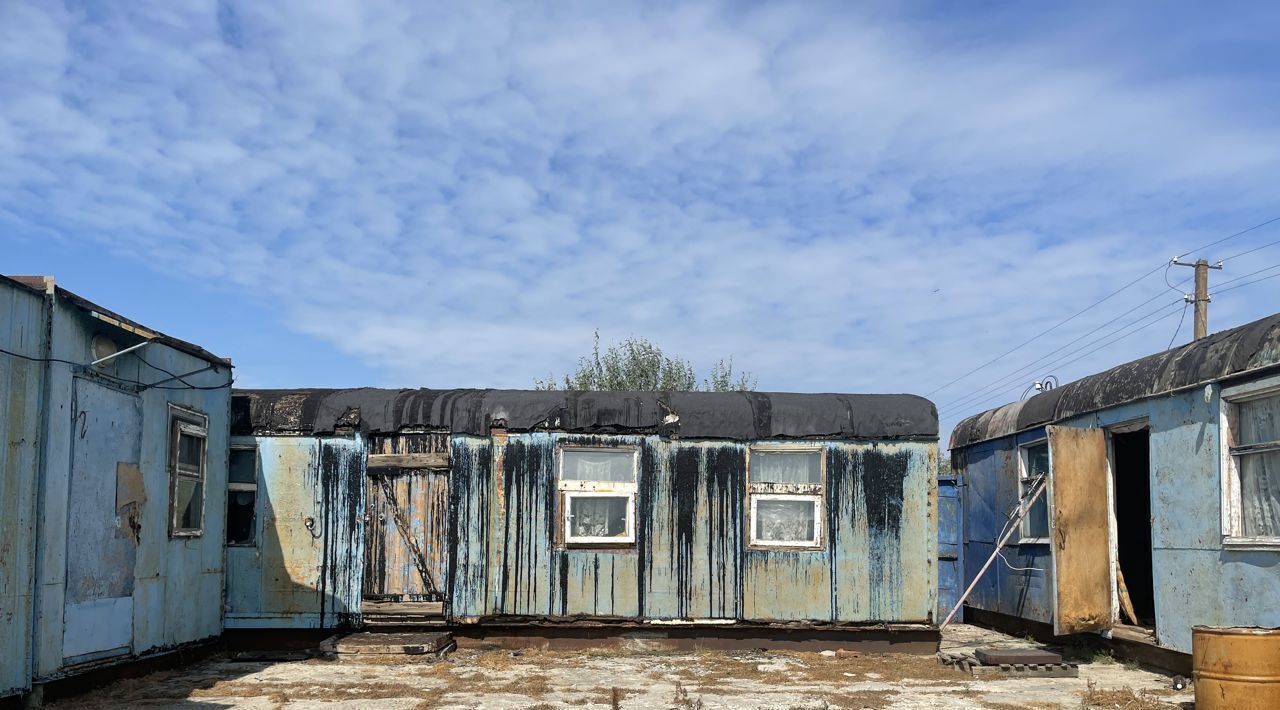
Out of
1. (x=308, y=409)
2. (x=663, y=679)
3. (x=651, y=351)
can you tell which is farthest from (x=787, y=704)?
(x=651, y=351)

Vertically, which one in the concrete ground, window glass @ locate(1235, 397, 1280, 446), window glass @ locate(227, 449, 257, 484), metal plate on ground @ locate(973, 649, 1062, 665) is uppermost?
A: window glass @ locate(1235, 397, 1280, 446)

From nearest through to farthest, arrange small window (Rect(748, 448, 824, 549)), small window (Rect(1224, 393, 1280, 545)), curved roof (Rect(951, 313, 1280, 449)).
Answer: small window (Rect(1224, 393, 1280, 545))
curved roof (Rect(951, 313, 1280, 449))
small window (Rect(748, 448, 824, 549))

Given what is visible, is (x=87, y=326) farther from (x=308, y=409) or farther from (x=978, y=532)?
(x=978, y=532)

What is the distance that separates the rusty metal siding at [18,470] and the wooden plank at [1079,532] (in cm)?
946

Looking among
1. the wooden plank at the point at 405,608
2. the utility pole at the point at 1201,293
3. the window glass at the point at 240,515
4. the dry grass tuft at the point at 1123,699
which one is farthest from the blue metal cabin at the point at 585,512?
the utility pole at the point at 1201,293

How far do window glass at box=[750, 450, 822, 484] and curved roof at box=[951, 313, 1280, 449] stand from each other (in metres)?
2.95

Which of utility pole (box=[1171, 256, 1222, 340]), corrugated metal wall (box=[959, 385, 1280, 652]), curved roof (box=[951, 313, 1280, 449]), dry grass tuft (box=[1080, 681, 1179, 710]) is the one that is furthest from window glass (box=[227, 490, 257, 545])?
utility pole (box=[1171, 256, 1222, 340])

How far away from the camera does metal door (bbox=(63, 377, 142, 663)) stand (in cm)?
838

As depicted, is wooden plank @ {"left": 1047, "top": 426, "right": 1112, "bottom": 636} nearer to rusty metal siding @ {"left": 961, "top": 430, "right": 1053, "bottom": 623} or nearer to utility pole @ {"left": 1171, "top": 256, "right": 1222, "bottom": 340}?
rusty metal siding @ {"left": 961, "top": 430, "right": 1053, "bottom": 623}

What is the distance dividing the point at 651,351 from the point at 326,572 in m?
22.5

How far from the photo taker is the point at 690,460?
1198 cm

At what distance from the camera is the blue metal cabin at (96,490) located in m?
7.70

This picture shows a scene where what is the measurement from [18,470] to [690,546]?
6839 mm

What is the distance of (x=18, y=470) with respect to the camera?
7707mm
